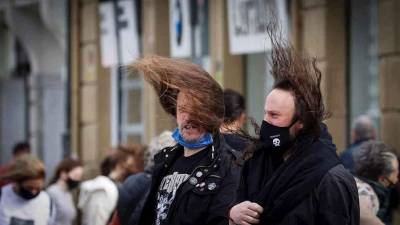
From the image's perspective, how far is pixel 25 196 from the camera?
7.08m

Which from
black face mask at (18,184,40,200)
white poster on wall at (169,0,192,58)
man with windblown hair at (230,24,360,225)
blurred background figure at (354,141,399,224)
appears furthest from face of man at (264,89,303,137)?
white poster on wall at (169,0,192,58)

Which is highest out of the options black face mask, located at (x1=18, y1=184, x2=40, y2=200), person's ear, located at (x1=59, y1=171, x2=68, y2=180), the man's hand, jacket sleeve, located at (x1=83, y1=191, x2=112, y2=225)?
the man's hand

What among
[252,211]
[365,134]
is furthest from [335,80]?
[252,211]

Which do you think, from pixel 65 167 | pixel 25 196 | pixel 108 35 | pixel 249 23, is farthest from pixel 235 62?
pixel 25 196

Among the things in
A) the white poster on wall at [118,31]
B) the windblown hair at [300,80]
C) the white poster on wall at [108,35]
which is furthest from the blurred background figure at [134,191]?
the white poster on wall at [108,35]

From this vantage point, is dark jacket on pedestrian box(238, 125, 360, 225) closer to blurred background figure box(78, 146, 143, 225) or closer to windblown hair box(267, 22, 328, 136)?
windblown hair box(267, 22, 328, 136)

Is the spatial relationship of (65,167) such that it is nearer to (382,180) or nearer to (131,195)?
(131,195)

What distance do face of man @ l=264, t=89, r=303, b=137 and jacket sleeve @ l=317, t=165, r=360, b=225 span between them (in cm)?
25

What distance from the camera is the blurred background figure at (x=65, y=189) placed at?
808 centimetres

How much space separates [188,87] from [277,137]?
820 mm

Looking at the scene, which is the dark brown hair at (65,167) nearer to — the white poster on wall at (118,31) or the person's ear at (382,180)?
the person's ear at (382,180)

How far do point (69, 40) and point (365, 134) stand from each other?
7880mm

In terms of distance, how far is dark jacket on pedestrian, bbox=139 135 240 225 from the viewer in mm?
4262

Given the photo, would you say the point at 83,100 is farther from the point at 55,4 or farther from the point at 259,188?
the point at 259,188
